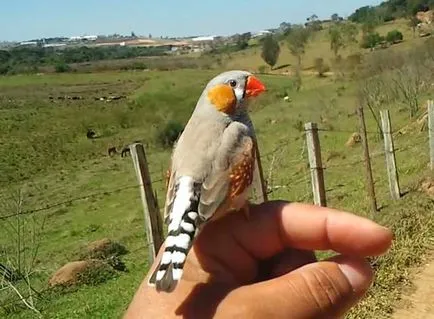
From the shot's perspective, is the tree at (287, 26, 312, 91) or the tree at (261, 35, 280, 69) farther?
the tree at (261, 35, 280, 69)

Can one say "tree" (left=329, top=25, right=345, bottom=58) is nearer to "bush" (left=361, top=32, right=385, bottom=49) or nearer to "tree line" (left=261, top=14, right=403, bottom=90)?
"tree line" (left=261, top=14, right=403, bottom=90)

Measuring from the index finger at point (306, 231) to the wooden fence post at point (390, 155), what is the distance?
803 cm

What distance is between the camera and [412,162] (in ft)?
44.5

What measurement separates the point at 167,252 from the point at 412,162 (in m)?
12.2

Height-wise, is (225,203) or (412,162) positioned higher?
(225,203)

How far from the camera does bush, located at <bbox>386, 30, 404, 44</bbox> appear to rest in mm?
50594

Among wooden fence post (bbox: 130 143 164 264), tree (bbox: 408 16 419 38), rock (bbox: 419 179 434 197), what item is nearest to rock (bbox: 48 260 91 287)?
wooden fence post (bbox: 130 143 164 264)

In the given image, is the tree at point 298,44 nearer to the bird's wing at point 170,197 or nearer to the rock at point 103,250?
the rock at point 103,250

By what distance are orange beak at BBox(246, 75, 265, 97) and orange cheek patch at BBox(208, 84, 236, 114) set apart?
0.13 m

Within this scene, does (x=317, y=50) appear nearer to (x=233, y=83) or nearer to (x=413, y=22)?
(x=413, y=22)

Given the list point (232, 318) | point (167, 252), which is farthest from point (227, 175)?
point (232, 318)

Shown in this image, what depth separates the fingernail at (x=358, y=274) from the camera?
208cm

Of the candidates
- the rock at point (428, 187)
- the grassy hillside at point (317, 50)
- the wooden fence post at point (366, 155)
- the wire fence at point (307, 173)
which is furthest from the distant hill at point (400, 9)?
the wooden fence post at point (366, 155)

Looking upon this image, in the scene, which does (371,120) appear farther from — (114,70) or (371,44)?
(114,70)
